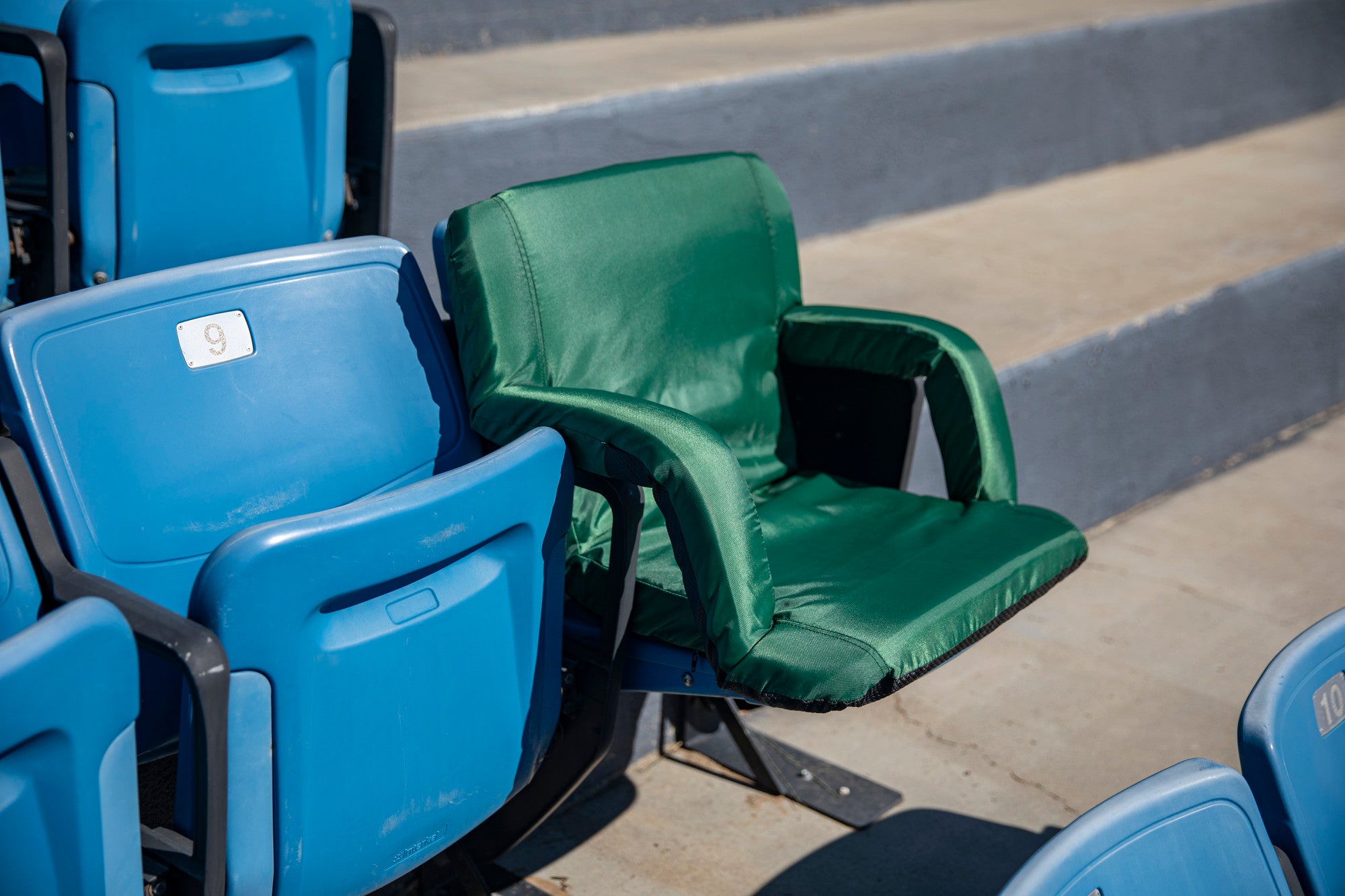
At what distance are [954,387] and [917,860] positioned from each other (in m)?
0.62

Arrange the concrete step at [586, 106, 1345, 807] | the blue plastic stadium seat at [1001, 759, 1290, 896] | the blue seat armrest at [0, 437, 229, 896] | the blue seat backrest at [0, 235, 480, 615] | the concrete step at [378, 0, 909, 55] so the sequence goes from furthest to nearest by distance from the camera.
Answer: the concrete step at [378, 0, 909, 55], the concrete step at [586, 106, 1345, 807], the blue seat backrest at [0, 235, 480, 615], the blue seat armrest at [0, 437, 229, 896], the blue plastic stadium seat at [1001, 759, 1290, 896]

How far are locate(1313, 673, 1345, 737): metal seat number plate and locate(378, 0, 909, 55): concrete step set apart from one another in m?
2.89

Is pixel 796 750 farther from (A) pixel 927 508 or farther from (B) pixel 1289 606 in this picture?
(B) pixel 1289 606

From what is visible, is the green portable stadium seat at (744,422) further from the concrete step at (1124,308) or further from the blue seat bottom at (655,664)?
the concrete step at (1124,308)

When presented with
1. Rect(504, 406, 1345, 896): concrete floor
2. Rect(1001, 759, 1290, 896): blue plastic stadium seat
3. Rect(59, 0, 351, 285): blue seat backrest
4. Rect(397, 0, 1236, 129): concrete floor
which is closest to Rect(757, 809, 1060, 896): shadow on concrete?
Rect(504, 406, 1345, 896): concrete floor

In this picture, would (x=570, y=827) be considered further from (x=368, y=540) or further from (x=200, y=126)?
(x=200, y=126)

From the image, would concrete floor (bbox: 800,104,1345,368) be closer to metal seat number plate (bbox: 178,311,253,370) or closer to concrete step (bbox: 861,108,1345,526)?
concrete step (bbox: 861,108,1345,526)

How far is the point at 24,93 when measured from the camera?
1853 millimetres

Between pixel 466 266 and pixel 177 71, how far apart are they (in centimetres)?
55

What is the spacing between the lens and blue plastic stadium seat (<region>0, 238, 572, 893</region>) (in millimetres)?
1053

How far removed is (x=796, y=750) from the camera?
1990 millimetres

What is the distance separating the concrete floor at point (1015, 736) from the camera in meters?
1.76

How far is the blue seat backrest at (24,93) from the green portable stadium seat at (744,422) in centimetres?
70

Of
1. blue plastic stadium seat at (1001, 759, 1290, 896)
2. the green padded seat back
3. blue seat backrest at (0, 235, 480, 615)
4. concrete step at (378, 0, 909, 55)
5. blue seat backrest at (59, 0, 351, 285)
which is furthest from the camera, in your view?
concrete step at (378, 0, 909, 55)
